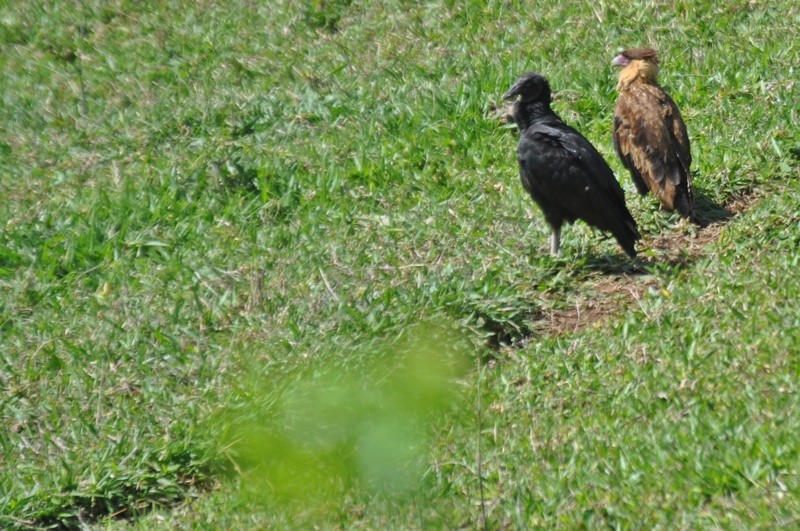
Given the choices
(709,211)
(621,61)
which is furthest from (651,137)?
(621,61)

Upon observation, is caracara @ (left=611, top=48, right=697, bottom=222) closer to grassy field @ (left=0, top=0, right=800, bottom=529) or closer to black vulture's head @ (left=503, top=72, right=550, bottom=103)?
grassy field @ (left=0, top=0, right=800, bottom=529)

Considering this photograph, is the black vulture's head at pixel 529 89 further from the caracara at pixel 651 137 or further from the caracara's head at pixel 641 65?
the caracara's head at pixel 641 65

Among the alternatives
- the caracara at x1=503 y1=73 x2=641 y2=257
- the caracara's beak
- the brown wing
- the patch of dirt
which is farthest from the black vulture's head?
the patch of dirt

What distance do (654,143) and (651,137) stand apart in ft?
0.20

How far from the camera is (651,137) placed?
772cm

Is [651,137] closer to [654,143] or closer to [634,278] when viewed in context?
[654,143]

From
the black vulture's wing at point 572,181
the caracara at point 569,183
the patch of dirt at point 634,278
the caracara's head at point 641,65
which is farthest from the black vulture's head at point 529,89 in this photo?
the patch of dirt at point 634,278

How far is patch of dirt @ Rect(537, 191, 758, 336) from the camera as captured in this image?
6.69 meters

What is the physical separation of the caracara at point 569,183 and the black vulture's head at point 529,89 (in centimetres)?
22

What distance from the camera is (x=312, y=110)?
10.1 m

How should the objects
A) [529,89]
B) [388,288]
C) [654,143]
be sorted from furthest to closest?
1. [529,89]
2. [654,143]
3. [388,288]

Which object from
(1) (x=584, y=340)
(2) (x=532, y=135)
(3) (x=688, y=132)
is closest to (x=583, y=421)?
(1) (x=584, y=340)

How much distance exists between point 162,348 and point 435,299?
1649 mm

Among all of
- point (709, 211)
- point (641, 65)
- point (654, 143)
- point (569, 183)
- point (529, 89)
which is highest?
point (529, 89)
